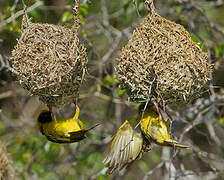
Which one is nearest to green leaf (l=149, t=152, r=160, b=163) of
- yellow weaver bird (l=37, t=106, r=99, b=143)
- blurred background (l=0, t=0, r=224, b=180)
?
blurred background (l=0, t=0, r=224, b=180)

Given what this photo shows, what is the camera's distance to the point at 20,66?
2.54 meters

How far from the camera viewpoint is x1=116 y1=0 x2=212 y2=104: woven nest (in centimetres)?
245

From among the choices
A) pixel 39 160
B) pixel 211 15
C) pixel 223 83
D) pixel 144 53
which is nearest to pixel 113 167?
pixel 144 53

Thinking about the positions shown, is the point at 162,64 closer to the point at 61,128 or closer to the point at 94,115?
the point at 61,128

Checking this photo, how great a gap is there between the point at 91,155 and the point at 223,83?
2079 millimetres

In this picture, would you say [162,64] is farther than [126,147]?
No

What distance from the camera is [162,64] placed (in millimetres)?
2445

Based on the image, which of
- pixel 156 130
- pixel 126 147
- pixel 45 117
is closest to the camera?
pixel 156 130

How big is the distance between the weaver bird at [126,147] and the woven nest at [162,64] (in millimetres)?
341

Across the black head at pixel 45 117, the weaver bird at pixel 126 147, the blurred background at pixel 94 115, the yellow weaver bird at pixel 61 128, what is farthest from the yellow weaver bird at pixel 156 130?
the blurred background at pixel 94 115

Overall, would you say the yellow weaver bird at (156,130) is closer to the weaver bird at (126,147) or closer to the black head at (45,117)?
the weaver bird at (126,147)

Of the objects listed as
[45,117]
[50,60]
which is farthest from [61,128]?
[50,60]

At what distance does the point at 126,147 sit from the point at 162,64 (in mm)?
707

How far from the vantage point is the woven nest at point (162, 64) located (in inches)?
96.4
